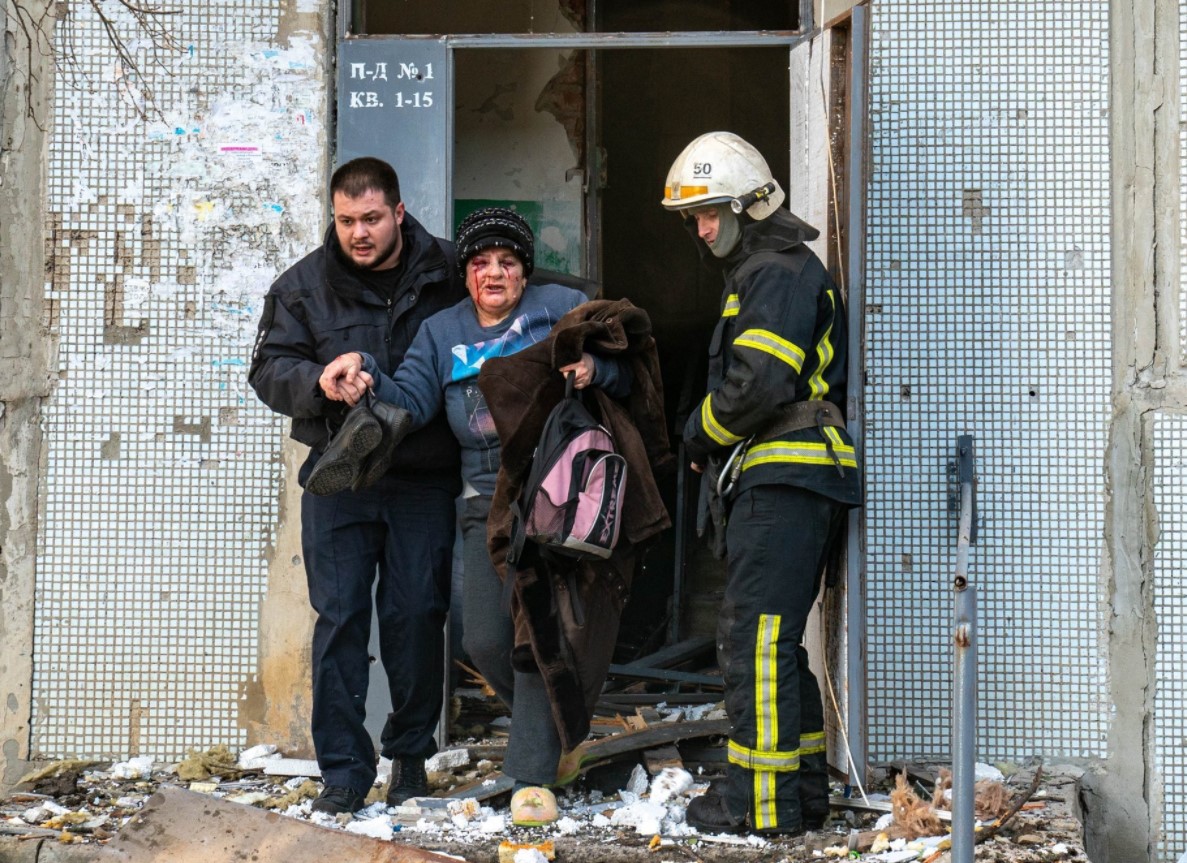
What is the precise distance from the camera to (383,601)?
4.69m

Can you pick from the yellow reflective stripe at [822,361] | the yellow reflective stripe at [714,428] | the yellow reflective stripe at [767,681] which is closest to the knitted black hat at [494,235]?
the yellow reflective stripe at [714,428]

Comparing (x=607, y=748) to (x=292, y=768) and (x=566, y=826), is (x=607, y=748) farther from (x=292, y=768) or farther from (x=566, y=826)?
(x=292, y=768)

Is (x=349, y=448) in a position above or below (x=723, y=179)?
below

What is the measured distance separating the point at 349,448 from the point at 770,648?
1393 mm

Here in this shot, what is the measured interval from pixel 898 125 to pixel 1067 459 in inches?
52.3

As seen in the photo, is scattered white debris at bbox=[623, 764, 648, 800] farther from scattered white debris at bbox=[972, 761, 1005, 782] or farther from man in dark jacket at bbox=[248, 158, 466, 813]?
scattered white debris at bbox=[972, 761, 1005, 782]

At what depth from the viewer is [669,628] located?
7.54m

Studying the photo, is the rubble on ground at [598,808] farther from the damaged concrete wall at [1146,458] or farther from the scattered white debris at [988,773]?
Result: the damaged concrete wall at [1146,458]

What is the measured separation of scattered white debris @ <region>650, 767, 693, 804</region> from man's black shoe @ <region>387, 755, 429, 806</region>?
Result: 0.76 meters

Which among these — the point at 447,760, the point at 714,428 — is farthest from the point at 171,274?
the point at 714,428

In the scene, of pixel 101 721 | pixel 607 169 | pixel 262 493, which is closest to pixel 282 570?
pixel 262 493

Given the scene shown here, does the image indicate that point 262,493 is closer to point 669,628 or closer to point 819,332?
point 819,332

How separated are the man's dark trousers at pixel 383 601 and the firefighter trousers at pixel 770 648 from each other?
38.2 inches

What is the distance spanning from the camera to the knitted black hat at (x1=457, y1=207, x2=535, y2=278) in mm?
4488
